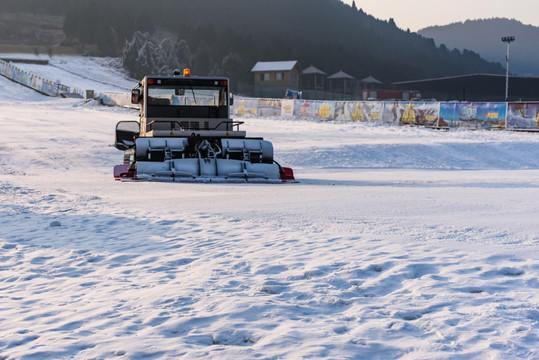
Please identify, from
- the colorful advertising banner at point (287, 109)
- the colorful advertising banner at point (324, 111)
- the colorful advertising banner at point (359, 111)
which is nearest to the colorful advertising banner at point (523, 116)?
the colorful advertising banner at point (359, 111)

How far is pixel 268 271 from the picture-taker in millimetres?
5402

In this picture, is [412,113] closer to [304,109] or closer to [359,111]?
[359,111]

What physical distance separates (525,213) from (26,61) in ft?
263

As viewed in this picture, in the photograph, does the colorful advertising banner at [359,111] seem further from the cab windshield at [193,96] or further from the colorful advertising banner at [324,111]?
the cab windshield at [193,96]

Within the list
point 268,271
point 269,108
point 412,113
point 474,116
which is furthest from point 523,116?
point 268,271

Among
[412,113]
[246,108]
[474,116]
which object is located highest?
[246,108]

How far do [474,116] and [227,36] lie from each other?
277ft

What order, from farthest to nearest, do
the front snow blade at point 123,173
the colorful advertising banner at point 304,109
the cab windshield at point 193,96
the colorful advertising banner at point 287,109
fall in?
the colorful advertising banner at point 287,109 → the colorful advertising banner at point 304,109 → the cab windshield at point 193,96 → the front snow blade at point 123,173

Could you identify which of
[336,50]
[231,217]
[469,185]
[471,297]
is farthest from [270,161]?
[336,50]

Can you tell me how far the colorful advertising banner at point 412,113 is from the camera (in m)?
30.2

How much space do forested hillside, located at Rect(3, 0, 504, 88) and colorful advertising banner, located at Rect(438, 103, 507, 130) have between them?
198ft

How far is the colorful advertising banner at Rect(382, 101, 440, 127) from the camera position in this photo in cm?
3016

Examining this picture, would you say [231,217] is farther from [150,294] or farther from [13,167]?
[13,167]

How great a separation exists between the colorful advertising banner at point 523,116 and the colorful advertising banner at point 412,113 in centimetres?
326
